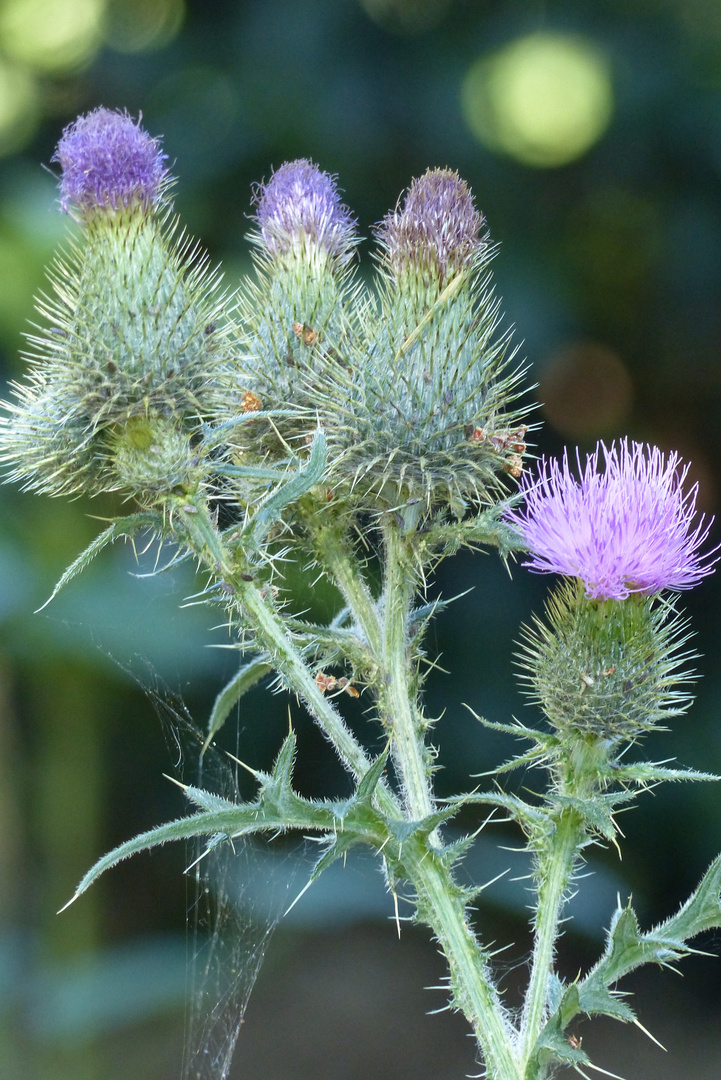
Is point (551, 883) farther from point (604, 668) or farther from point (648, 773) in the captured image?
point (604, 668)

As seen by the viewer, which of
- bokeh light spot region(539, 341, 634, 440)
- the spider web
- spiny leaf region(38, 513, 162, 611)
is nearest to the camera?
spiny leaf region(38, 513, 162, 611)

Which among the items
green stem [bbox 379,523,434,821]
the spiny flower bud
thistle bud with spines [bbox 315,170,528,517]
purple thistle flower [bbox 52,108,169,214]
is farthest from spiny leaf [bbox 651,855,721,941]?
purple thistle flower [bbox 52,108,169,214]

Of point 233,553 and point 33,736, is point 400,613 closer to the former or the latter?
point 233,553

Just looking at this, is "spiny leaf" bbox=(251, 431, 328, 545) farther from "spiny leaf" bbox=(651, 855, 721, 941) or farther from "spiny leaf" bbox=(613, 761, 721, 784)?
"spiny leaf" bbox=(651, 855, 721, 941)

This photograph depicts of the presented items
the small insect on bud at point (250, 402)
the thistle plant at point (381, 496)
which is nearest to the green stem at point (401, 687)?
the thistle plant at point (381, 496)

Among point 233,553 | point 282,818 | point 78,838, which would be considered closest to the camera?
point 282,818

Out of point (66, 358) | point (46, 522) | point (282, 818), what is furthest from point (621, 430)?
point (282, 818)
